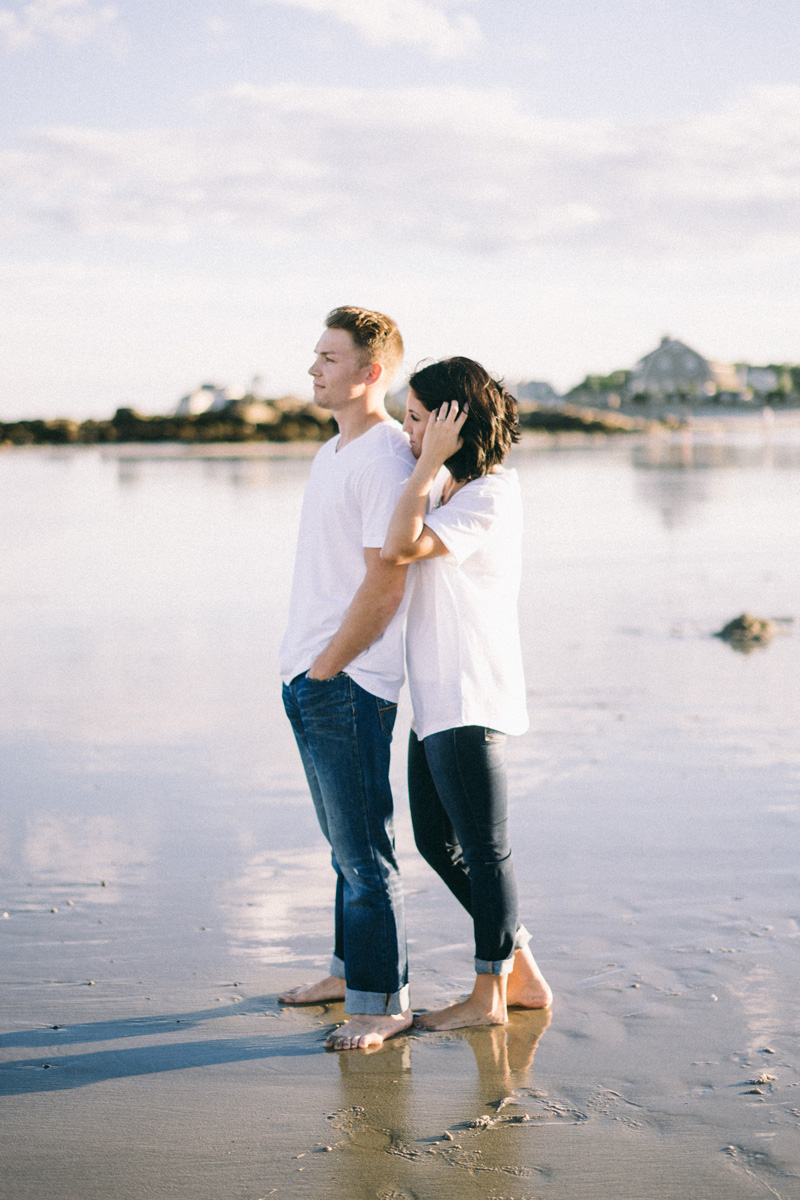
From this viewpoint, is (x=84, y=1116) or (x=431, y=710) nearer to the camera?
(x=84, y=1116)

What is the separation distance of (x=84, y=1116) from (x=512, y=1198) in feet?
3.38

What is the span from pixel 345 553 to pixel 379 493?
0.20m

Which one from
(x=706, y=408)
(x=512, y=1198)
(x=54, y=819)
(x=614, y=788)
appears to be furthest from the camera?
(x=706, y=408)

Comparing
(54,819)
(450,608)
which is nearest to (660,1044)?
(450,608)

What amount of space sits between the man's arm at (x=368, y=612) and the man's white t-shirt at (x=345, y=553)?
5 cm

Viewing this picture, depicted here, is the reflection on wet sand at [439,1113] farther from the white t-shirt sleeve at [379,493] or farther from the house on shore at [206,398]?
the house on shore at [206,398]

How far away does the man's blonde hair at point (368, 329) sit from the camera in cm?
341

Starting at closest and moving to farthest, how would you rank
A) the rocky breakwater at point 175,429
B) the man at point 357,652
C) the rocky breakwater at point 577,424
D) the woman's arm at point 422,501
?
the woman's arm at point 422,501 < the man at point 357,652 < the rocky breakwater at point 175,429 < the rocky breakwater at point 577,424

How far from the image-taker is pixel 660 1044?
10.8 ft

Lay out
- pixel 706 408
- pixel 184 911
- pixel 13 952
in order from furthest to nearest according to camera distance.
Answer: pixel 706 408 < pixel 184 911 < pixel 13 952

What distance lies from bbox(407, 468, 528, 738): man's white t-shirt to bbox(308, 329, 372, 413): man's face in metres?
0.39

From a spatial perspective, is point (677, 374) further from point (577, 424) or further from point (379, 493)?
point (379, 493)

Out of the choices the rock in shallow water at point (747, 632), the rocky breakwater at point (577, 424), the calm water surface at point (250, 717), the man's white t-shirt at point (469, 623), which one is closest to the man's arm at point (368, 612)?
the man's white t-shirt at point (469, 623)

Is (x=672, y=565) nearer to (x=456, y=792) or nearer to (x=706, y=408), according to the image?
(x=456, y=792)
